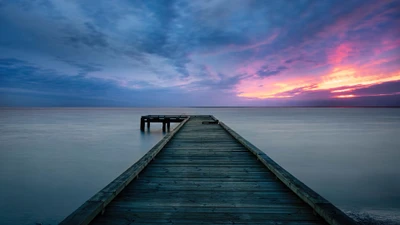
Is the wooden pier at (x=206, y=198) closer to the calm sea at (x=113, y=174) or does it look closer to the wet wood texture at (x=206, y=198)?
the wet wood texture at (x=206, y=198)

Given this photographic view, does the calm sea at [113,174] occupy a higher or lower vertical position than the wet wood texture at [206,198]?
lower

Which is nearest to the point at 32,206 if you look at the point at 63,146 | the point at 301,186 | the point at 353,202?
the point at 301,186

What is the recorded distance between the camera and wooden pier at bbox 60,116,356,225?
2764 mm

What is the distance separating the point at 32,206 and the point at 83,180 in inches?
104

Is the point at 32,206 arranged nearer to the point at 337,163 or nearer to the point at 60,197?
the point at 60,197

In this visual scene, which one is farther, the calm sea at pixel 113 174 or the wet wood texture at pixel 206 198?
the calm sea at pixel 113 174

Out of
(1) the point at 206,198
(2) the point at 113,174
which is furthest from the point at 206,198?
(2) the point at 113,174

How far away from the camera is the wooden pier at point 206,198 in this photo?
276 cm

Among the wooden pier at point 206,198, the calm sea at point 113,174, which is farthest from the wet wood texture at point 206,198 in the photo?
the calm sea at point 113,174

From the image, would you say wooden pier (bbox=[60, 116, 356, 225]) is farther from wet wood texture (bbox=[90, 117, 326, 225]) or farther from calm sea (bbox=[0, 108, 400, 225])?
calm sea (bbox=[0, 108, 400, 225])

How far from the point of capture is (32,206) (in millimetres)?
6664

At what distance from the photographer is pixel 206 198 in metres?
3.39

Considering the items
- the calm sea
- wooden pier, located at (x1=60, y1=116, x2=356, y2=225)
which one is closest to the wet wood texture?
wooden pier, located at (x1=60, y1=116, x2=356, y2=225)

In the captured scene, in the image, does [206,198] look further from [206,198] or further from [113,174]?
[113,174]
